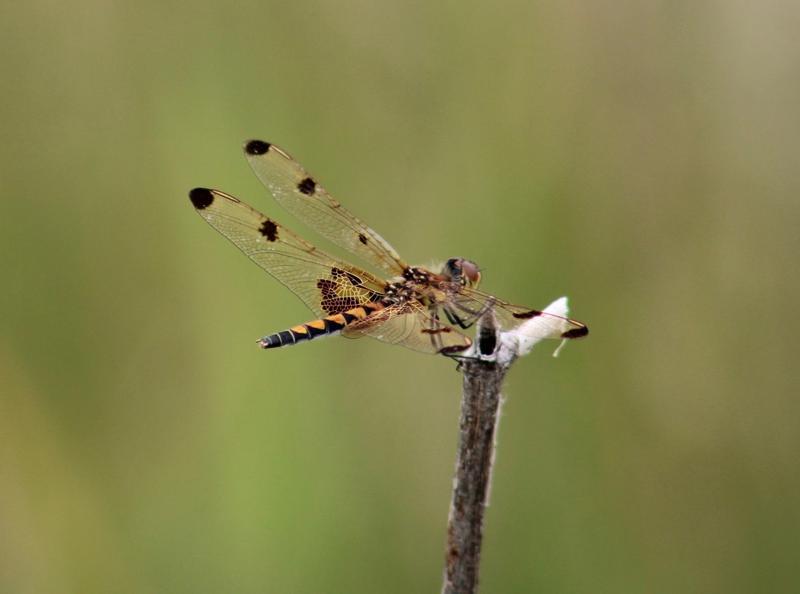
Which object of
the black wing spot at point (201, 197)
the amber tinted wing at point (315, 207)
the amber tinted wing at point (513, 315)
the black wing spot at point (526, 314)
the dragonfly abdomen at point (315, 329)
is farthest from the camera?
the amber tinted wing at point (315, 207)

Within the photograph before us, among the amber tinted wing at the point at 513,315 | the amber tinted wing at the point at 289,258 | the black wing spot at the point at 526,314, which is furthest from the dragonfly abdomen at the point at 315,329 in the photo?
the black wing spot at the point at 526,314

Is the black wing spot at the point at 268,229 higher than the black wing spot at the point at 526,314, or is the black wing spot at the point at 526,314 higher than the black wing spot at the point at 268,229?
the black wing spot at the point at 268,229

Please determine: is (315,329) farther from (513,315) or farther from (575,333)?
(575,333)

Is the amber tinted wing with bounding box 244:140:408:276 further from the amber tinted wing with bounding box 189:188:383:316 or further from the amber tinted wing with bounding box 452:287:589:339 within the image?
the amber tinted wing with bounding box 452:287:589:339

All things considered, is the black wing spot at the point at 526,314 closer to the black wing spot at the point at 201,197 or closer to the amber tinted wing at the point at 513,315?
the amber tinted wing at the point at 513,315

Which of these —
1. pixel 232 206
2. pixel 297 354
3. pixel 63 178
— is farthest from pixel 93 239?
pixel 297 354

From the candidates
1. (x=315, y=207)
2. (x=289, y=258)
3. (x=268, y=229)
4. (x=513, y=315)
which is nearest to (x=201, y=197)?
(x=268, y=229)
